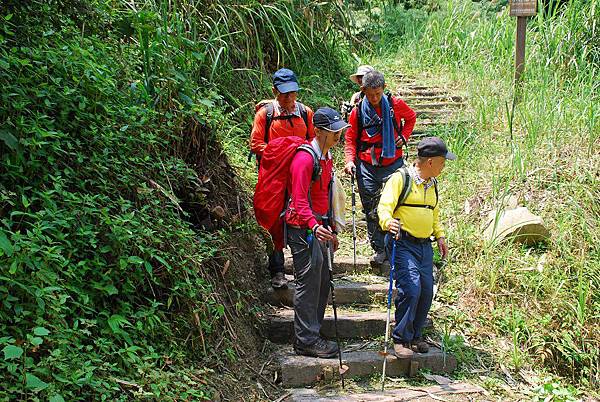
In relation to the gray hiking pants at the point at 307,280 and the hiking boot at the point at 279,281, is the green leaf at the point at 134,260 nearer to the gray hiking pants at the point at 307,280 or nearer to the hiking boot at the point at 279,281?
the gray hiking pants at the point at 307,280

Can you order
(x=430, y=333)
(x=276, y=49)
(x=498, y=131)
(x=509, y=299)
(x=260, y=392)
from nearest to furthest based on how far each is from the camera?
(x=260, y=392) < (x=430, y=333) < (x=509, y=299) < (x=498, y=131) < (x=276, y=49)

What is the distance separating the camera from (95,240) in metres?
3.42

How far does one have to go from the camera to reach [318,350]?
182 inches

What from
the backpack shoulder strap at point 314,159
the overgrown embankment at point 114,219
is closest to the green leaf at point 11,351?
the overgrown embankment at point 114,219

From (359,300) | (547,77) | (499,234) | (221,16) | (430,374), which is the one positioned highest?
(221,16)

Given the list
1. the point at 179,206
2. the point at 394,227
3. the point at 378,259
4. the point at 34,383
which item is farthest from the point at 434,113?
the point at 34,383

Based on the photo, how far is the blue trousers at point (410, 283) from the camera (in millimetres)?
4590

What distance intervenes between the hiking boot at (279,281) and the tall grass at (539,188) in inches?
71.0

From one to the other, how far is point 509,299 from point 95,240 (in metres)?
3.93

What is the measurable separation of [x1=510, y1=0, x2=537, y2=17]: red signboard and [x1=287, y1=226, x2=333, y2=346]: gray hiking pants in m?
5.41

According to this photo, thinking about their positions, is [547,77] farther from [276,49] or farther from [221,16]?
[221,16]

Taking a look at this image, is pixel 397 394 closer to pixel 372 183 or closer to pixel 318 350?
pixel 318 350

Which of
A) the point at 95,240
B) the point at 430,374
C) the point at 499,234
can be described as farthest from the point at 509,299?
the point at 95,240

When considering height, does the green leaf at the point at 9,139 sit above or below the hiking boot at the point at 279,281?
above
